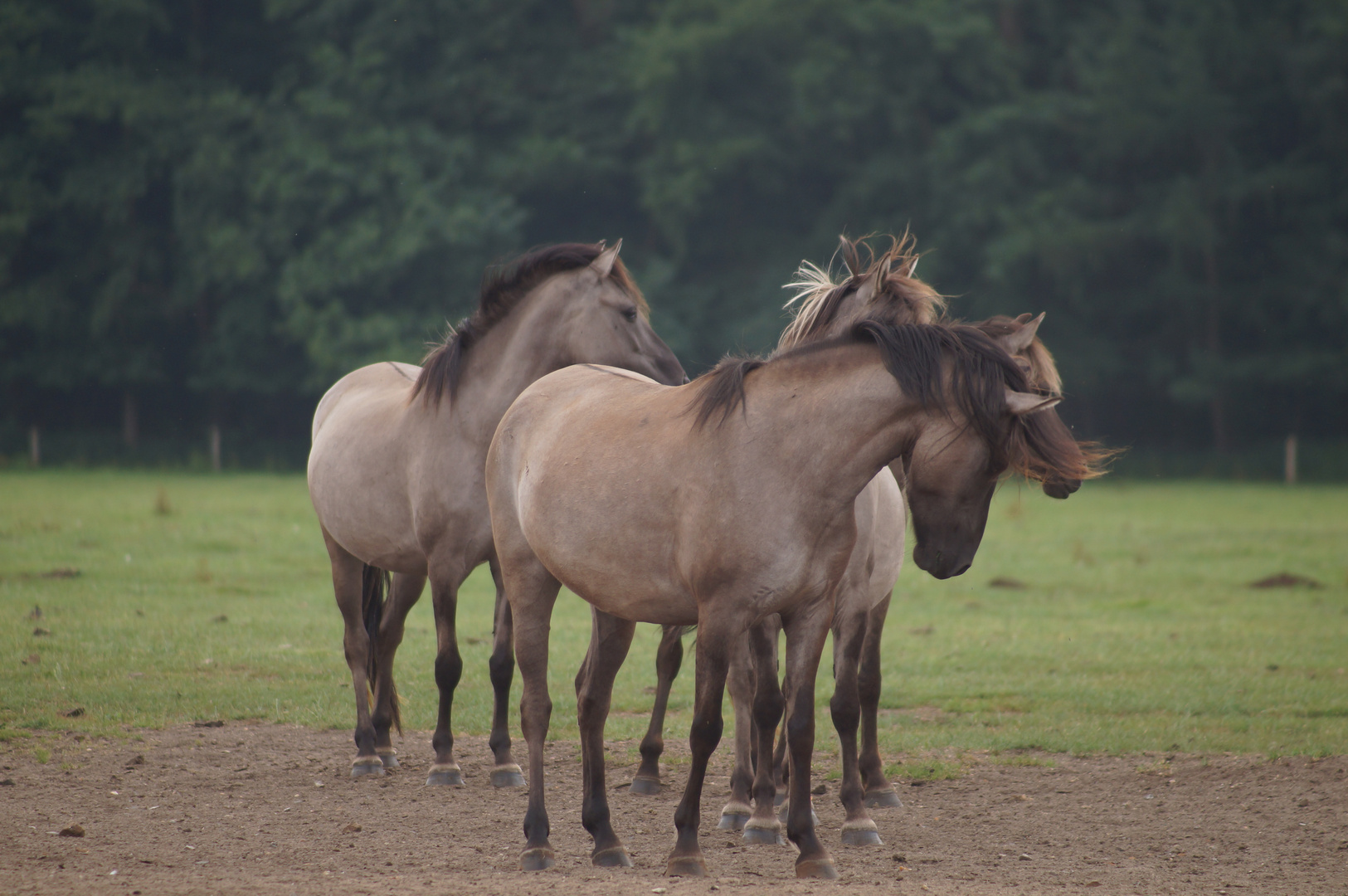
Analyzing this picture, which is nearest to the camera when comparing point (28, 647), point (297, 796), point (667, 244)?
point (297, 796)

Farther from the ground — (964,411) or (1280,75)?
(1280,75)

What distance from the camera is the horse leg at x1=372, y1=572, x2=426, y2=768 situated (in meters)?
6.43

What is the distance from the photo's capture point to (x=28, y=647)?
28.5ft

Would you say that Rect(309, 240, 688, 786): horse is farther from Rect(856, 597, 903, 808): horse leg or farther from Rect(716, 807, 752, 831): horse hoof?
Rect(856, 597, 903, 808): horse leg

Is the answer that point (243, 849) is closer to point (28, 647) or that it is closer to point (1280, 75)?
point (28, 647)

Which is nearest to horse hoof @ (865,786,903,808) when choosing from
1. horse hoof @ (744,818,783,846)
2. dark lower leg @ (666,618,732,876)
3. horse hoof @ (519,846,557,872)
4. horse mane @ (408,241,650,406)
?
horse hoof @ (744,818,783,846)

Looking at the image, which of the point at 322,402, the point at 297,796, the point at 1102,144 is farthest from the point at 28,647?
the point at 1102,144

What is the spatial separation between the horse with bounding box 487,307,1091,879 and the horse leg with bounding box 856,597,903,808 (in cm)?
122

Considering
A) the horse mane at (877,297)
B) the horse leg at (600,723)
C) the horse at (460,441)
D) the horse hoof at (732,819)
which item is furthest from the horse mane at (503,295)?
the horse hoof at (732,819)

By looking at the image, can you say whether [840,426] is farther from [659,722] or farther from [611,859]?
[659,722]

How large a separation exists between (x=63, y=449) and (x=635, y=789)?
94.3ft

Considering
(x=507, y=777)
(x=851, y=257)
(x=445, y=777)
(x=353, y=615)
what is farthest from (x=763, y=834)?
(x=353, y=615)

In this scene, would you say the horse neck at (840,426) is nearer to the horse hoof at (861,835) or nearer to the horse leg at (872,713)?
the horse hoof at (861,835)

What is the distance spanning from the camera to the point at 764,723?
436 cm
